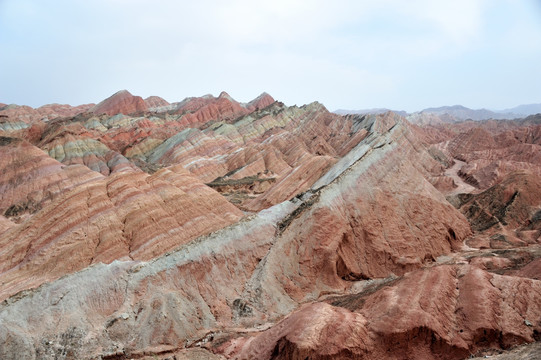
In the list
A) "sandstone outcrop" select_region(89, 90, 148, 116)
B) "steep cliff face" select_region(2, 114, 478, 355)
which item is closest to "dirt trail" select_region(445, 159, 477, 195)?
"steep cliff face" select_region(2, 114, 478, 355)

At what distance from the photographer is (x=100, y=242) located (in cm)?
2300

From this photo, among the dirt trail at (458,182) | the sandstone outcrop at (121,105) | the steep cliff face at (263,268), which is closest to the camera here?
the steep cliff face at (263,268)

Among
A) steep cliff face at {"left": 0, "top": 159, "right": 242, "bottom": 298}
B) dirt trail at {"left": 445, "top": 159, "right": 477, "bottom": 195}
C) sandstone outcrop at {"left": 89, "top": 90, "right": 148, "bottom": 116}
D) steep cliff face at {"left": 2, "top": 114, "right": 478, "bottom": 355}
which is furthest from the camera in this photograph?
sandstone outcrop at {"left": 89, "top": 90, "right": 148, "bottom": 116}

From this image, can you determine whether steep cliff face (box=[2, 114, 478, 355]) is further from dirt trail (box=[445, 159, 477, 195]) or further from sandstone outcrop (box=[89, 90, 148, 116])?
sandstone outcrop (box=[89, 90, 148, 116])

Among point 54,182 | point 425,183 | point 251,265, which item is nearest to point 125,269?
point 251,265

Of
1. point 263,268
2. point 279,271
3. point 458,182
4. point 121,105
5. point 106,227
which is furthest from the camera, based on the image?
point 121,105

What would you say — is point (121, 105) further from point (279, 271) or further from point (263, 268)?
point (279, 271)

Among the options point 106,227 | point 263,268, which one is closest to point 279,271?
point 263,268

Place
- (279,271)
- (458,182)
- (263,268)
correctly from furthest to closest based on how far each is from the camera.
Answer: (458,182) < (279,271) < (263,268)

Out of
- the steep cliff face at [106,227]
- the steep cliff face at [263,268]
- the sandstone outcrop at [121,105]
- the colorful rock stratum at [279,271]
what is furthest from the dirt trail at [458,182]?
the sandstone outcrop at [121,105]

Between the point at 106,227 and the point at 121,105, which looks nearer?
the point at 106,227

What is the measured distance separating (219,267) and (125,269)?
483 cm

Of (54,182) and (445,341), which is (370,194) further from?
(54,182)

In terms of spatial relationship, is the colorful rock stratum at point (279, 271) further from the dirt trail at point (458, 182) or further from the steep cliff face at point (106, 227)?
the dirt trail at point (458, 182)
